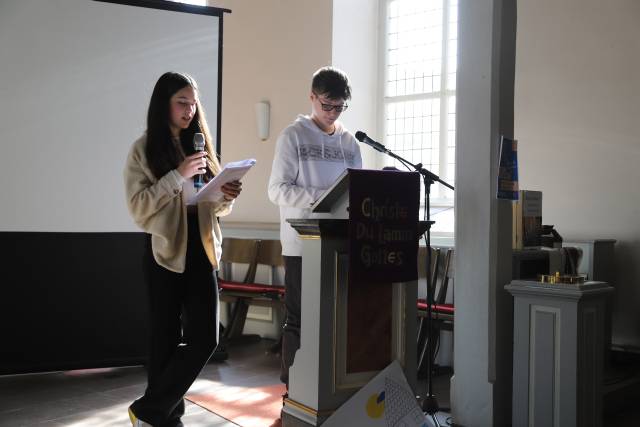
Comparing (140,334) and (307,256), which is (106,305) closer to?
(140,334)

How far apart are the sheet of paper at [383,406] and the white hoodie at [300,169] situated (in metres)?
0.98

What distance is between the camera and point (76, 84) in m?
4.71

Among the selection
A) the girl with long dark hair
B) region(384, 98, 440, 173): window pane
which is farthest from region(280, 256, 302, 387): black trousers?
region(384, 98, 440, 173): window pane

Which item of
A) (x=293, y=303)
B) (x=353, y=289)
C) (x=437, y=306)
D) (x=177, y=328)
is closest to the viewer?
(x=353, y=289)

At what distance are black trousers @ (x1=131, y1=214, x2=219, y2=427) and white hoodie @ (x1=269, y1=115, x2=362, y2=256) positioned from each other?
0.66 m

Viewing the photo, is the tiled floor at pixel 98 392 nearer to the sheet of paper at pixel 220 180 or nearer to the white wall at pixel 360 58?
the sheet of paper at pixel 220 180

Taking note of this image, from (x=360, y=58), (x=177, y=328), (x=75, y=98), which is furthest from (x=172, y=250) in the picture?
(x=360, y=58)

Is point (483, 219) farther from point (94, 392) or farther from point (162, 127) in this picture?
point (94, 392)

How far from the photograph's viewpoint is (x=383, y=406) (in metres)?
2.78

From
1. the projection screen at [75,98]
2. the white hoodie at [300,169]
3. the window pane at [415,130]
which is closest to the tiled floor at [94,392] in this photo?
the projection screen at [75,98]

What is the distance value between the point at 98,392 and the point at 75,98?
1.93 m

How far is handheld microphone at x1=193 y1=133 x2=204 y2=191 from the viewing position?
120 inches

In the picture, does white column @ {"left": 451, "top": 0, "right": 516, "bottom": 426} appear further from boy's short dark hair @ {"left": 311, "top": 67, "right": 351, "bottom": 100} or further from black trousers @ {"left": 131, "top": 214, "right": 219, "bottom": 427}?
black trousers @ {"left": 131, "top": 214, "right": 219, "bottom": 427}

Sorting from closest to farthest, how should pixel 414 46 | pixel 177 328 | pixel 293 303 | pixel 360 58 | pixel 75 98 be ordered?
pixel 177 328
pixel 293 303
pixel 75 98
pixel 414 46
pixel 360 58
